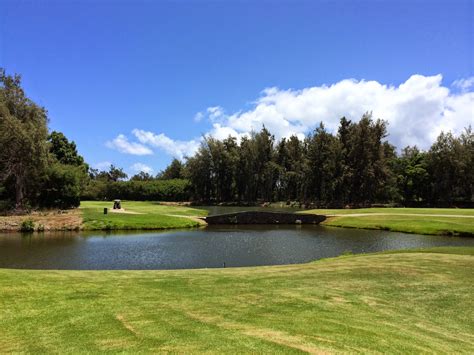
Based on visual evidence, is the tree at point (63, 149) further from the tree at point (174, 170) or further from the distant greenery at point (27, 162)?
the tree at point (174, 170)

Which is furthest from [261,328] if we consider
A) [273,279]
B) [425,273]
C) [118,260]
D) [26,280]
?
[118,260]

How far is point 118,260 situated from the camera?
22719 mm

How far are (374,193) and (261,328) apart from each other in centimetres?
7702

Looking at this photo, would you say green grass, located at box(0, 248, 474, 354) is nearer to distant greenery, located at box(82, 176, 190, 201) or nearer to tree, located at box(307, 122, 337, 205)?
tree, located at box(307, 122, 337, 205)

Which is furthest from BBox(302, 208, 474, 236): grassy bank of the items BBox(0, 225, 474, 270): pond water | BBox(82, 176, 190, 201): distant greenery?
BBox(82, 176, 190, 201): distant greenery

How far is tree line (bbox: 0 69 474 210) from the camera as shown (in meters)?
45.1

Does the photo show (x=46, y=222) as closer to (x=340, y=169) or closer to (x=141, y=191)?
(x=340, y=169)

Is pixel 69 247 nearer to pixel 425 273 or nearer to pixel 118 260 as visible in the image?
pixel 118 260

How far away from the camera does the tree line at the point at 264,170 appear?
4509 cm

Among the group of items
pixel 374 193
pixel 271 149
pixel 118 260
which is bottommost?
pixel 118 260

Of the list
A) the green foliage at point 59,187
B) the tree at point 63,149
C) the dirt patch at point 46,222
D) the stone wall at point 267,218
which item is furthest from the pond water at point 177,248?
the tree at point 63,149

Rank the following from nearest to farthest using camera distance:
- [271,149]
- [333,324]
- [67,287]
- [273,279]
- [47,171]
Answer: [333,324]
[67,287]
[273,279]
[47,171]
[271,149]

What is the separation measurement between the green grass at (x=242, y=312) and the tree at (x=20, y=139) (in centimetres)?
3511

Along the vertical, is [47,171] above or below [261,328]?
above
